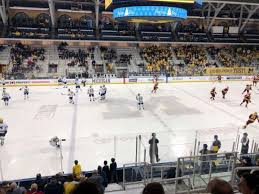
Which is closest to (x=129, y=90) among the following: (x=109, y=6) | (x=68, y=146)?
(x=109, y=6)

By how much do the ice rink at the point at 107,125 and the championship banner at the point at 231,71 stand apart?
813 centimetres

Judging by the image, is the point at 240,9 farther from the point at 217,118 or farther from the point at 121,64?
the point at 217,118

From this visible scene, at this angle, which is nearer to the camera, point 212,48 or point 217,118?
point 217,118

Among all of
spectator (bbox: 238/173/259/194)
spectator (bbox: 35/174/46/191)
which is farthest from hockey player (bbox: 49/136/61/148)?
spectator (bbox: 238/173/259/194)

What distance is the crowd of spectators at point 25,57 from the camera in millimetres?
27844

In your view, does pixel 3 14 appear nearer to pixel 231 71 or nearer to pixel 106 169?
pixel 231 71

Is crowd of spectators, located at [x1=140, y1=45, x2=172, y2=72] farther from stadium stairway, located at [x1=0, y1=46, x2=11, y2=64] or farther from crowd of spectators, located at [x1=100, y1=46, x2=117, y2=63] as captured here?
stadium stairway, located at [x1=0, y1=46, x2=11, y2=64]

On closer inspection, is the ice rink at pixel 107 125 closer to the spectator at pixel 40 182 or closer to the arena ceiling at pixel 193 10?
the spectator at pixel 40 182

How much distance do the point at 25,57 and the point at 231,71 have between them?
22.2m

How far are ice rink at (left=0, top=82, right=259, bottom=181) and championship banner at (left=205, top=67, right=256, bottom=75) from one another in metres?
8.13

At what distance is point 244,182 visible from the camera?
247 centimetres

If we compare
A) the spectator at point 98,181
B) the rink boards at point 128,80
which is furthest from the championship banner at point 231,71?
the spectator at point 98,181

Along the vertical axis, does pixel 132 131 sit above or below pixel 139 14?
below

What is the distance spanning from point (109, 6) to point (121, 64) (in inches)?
539
